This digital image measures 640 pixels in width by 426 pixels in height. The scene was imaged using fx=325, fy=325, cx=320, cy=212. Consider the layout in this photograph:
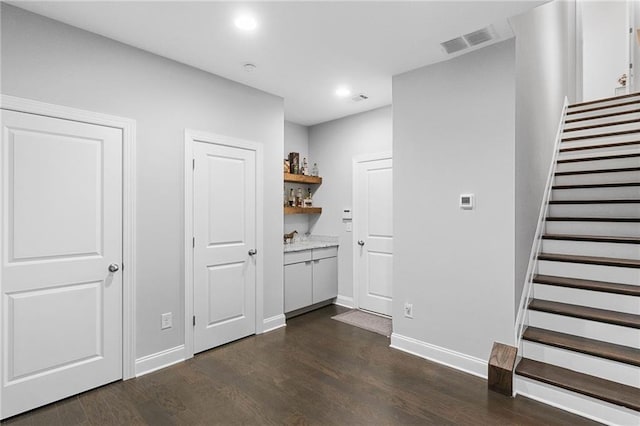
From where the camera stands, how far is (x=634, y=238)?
9.26ft

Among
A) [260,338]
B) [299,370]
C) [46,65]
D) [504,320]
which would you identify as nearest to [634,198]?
[504,320]

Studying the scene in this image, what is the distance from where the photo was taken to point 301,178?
15.6ft

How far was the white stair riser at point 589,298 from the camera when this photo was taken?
248 cm

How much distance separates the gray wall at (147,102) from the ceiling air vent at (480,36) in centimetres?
220

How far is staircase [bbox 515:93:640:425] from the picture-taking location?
2.20 metres

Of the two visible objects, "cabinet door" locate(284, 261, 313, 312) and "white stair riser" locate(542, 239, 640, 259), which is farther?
"cabinet door" locate(284, 261, 313, 312)

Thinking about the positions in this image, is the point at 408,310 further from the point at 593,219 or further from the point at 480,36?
the point at 480,36

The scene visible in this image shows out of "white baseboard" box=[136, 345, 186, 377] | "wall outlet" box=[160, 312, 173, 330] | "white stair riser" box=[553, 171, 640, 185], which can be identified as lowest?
"white baseboard" box=[136, 345, 186, 377]

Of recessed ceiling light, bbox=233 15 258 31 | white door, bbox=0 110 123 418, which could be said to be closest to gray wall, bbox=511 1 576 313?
recessed ceiling light, bbox=233 15 258 31

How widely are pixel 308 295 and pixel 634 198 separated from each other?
12.1 ft

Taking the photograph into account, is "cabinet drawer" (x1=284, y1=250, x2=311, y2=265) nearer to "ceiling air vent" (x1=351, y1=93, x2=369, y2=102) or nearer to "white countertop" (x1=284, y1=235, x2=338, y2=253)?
"white countertop" (x1=284, y1=235, x2=338, y2=253)

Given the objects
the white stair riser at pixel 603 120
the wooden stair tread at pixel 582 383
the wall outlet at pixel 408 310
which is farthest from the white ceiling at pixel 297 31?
the white stair riser at pixel 603 120

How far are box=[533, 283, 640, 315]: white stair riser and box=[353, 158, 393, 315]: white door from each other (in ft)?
5.58

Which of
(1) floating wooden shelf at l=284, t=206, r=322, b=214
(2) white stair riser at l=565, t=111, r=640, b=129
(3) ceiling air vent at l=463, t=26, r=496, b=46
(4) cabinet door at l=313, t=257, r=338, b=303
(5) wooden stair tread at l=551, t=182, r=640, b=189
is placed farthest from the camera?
(1) floating wooden shelf at l=284, t=206, r=322, b=214
